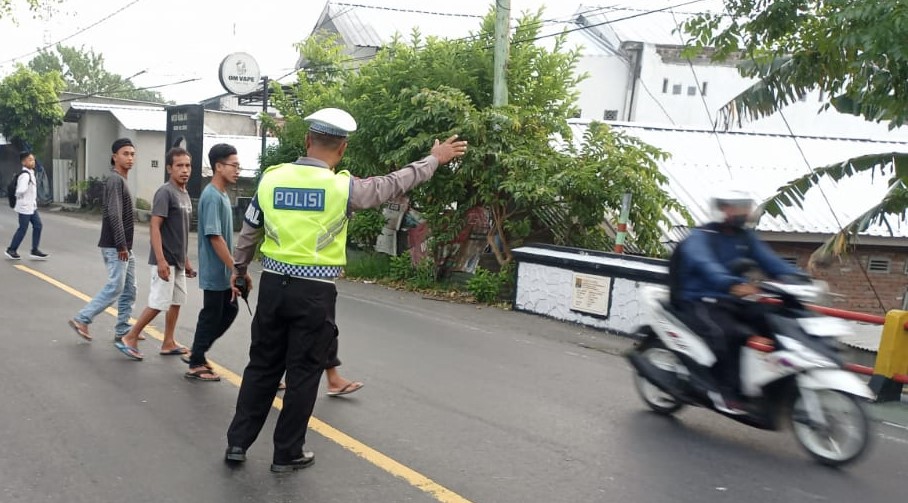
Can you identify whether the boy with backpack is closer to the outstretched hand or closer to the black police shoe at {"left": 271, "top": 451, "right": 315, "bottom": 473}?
the black police shoe at {"left": 271, "top": 451, "right": 315, "bottom": 473}

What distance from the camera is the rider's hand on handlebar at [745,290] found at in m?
5.11

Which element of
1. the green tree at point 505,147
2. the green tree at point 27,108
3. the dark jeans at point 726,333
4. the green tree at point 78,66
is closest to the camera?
the dark jeans at point 726,333

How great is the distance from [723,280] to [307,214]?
2709mm

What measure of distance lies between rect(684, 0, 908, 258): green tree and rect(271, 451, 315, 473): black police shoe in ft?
20.1

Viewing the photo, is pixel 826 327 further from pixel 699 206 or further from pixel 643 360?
pixel 699 206

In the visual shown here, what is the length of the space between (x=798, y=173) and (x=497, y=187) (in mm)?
8830

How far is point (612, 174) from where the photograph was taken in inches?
→ 472

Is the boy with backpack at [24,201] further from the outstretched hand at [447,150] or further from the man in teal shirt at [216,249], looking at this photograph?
the outstretched hand at [447,150]

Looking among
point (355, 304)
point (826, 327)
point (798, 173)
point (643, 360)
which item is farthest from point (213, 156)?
point (798, 173)

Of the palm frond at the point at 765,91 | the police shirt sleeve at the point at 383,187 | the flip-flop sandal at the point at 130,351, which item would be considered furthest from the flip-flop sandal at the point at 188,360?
the palm frond at the point at 765,91

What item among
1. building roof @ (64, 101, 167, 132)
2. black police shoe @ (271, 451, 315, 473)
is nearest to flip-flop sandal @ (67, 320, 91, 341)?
black police shoe @ (271, 451, 315, 473)

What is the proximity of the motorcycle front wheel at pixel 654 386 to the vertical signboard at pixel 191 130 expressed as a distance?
1952 cm

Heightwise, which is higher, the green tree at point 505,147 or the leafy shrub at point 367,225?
→ the green tree at point 505,147

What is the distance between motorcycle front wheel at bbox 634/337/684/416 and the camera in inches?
232
